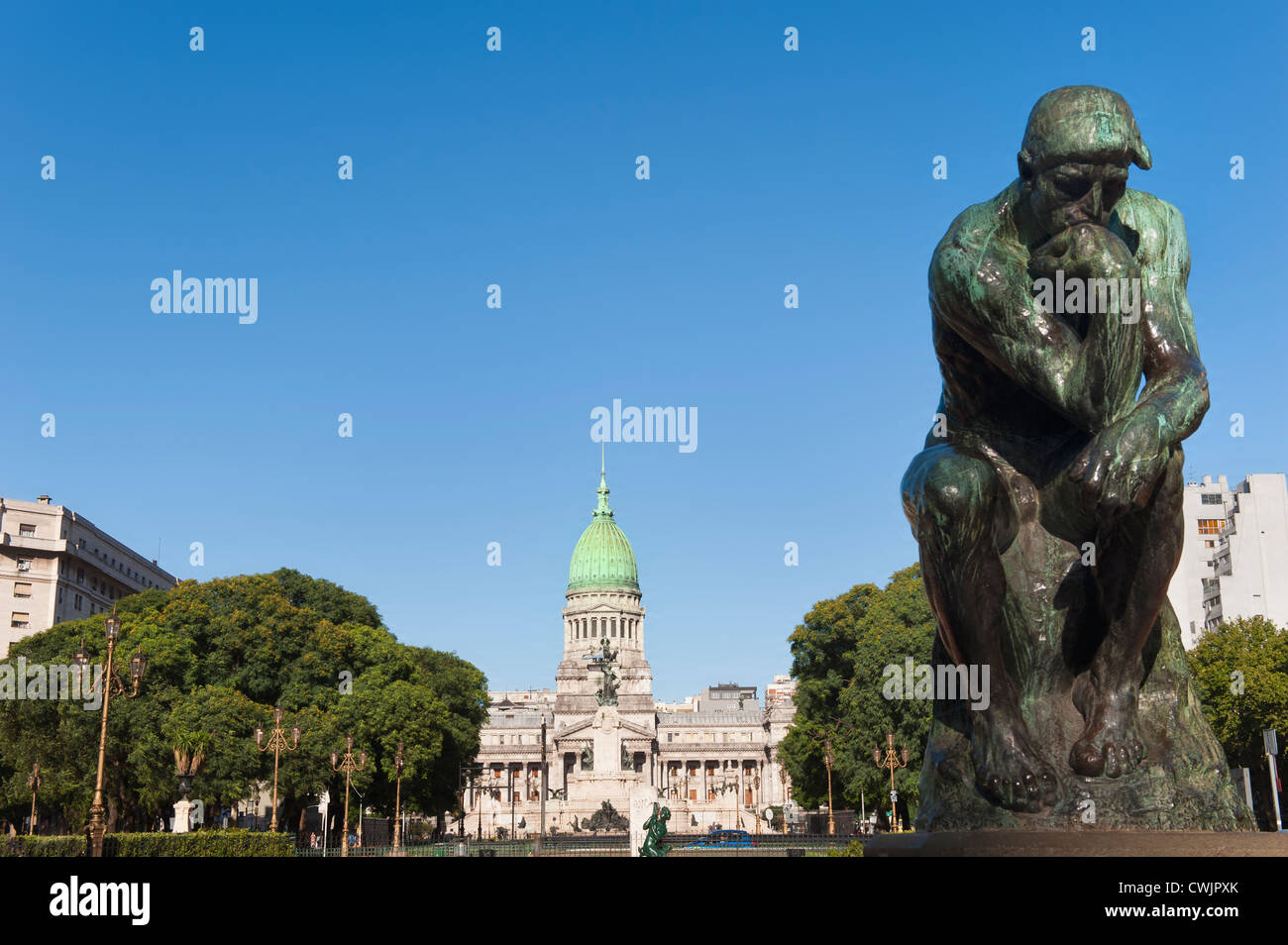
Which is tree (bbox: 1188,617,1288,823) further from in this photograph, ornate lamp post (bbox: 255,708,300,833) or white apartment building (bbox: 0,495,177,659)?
white apartment building (bbox: 0,495,177,659)

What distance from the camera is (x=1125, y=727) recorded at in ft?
24.8

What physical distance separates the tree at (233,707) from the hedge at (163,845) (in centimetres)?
1320

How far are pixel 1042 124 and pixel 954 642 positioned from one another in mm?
3412

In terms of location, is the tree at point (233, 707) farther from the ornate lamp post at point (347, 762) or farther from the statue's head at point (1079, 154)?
the statue's head at point (1079, 154)

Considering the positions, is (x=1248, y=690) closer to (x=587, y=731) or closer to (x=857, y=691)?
(x=857, y=691)

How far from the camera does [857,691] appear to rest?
58625 millimetres

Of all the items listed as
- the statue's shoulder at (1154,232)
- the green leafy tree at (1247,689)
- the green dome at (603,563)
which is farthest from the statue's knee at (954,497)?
the green dome at (603,563)

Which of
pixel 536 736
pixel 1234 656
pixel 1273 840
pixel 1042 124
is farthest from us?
pixel 536 736

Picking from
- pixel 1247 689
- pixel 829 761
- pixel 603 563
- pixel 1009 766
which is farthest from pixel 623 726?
pixel 1009 766

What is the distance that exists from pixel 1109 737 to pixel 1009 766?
2.07 ft

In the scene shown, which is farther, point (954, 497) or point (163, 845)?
point (163, 845)

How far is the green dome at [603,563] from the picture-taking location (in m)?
173
